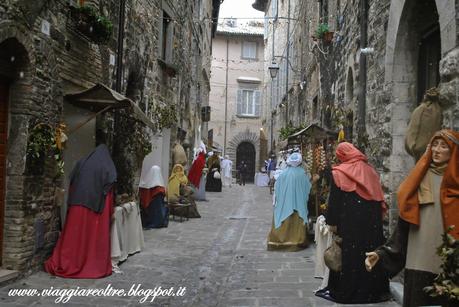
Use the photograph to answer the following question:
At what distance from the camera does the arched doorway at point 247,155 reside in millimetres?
36625

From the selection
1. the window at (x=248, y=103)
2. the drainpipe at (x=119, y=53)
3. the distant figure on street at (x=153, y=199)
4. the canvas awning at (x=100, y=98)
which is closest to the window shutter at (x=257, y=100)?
the window at (x=248, y=103)

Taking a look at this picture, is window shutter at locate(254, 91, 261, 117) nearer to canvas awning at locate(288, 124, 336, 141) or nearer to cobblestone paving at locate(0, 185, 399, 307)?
cobblestone paving at locate(0, 185, 399, 307)

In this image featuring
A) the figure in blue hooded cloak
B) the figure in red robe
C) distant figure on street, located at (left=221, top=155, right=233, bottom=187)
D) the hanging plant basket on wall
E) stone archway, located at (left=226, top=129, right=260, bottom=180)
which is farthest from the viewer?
stone archway, located at (left=226, top=129, right=260, bottom=180)

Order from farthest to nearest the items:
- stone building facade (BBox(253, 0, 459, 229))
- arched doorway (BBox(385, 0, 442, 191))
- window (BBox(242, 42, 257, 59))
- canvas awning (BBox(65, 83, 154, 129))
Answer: window (BBox(242, 42, 257, 59)) → canvas awning (BBox(65, 83, 154, 129)) → arched doorway (BBox(385, 0, 442, 191)) → stone building facade (BBox(253, 0, 459, 229))

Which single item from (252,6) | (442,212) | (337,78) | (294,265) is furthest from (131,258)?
(252,6)

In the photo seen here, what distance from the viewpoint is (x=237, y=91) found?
36750mm

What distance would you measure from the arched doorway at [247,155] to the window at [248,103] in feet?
7.33

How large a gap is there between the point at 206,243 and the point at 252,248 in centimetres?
89

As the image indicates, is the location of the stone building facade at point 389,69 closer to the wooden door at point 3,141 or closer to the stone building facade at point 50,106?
the stone building facade at point 50,106

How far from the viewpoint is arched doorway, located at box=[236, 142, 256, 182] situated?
36.6m

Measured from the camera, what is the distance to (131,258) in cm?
731

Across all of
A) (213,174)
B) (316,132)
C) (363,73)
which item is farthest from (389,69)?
(213,174)

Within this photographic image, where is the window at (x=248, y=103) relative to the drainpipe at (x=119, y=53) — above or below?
above

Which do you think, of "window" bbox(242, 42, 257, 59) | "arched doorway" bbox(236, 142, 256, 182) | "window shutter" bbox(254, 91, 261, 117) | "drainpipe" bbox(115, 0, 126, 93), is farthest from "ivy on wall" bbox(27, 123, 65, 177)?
"window" bbox(242, 42, 257, 59)
